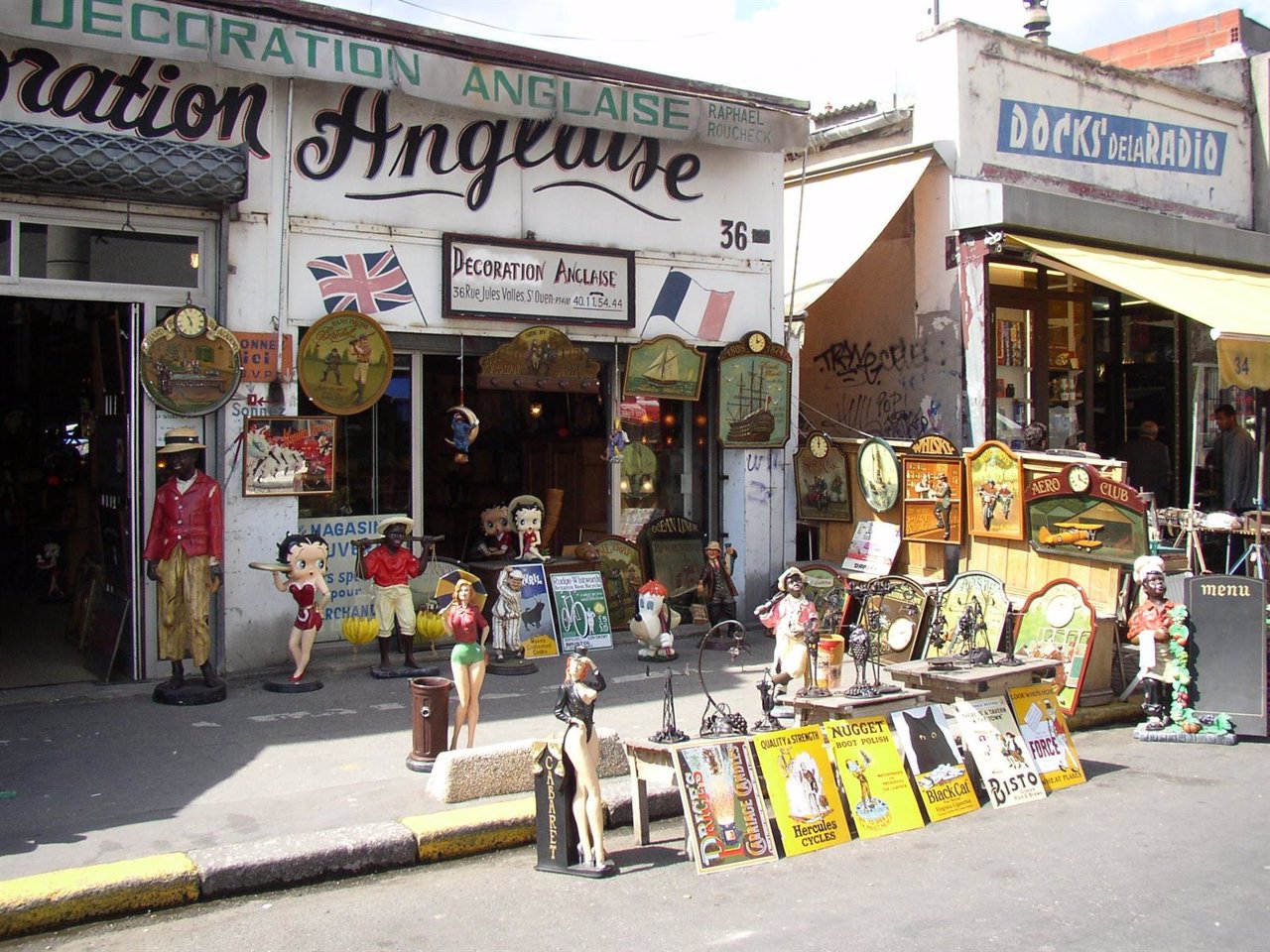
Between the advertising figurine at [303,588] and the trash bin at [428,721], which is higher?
the advertising figurine at [303,588]

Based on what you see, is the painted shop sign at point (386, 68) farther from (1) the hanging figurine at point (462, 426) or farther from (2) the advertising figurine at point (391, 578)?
(2) the advertising figurine at point (391, 578)

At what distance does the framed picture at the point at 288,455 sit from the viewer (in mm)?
9031

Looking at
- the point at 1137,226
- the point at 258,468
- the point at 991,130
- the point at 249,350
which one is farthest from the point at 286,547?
the point at 1137,226

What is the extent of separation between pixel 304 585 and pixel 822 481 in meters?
5.51

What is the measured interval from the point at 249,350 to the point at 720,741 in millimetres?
5182

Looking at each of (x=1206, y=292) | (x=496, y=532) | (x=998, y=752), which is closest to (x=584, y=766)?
(x=998, y=752)

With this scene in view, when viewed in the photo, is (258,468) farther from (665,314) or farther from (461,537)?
(665,314)

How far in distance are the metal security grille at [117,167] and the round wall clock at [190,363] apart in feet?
2.89

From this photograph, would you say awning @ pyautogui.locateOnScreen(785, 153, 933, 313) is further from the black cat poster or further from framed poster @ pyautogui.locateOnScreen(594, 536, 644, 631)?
the black cat poster

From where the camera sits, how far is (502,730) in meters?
7.70

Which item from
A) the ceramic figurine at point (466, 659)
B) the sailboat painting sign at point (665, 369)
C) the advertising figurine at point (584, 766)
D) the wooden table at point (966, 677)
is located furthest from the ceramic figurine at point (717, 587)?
the advertising figurine at point (584, 766)

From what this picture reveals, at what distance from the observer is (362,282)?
9.58 meters

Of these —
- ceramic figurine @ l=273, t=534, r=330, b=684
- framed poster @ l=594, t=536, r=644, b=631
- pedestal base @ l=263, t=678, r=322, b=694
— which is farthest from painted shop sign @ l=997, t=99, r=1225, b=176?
pedestal base @ l=263, t=678, r=322, b=694

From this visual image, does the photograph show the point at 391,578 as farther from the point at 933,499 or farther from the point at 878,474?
the point at 933,499
